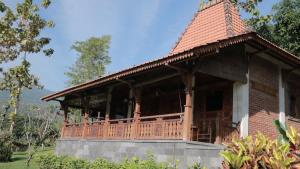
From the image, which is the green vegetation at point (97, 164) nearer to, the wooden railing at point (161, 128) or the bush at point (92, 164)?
the bush at point (92, 164)

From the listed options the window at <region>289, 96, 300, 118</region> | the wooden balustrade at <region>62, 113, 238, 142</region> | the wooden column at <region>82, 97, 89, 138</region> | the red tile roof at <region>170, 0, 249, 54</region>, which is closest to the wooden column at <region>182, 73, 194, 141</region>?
the wooden balustrade at <region>62, 113, 238, 142</region>

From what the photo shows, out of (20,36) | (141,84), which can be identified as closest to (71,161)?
(141,84)

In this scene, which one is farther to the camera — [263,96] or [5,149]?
[5,149]

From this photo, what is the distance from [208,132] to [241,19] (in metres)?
5.48

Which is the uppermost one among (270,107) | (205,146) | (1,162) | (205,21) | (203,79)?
(205,21)

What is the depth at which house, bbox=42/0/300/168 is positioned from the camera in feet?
35.2

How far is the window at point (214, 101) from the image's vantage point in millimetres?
13363

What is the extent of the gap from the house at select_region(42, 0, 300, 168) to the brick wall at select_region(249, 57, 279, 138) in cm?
3

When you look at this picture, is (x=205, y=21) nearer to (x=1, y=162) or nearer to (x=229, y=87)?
(x=229, y=87)

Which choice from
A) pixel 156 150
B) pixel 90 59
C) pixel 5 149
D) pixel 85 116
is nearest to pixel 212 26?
pixel 156 150

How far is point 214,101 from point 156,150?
10.7 ft

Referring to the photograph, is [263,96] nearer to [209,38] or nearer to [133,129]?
[209,38]

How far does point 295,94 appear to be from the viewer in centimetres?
1456

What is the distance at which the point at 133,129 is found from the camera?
510 inches
